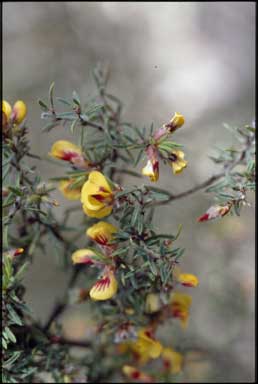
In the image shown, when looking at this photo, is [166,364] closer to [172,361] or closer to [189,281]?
[172,361]

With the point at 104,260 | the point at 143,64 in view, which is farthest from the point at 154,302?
the point at 143,64

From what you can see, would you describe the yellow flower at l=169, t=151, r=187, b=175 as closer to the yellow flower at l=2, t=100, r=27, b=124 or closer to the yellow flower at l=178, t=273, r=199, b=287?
the yellow flower at l=178, t=273, r=199, b=287

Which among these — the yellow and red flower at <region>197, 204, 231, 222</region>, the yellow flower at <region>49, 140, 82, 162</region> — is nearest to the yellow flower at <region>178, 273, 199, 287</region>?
the yellow and red flower at <region>197, 204, 231, 222</region>

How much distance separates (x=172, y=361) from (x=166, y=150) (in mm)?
719

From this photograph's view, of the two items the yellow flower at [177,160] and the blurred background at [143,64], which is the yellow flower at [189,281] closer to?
the yellow flower at [177,160]

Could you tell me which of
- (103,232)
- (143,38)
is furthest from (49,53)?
(103,232)

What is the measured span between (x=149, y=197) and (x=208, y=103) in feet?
6.62

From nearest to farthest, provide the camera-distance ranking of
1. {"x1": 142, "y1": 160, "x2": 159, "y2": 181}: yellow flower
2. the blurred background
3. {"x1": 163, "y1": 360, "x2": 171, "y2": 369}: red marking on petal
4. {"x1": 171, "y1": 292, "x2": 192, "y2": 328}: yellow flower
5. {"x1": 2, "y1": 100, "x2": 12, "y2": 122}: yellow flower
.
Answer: {"x1": 142, "y1": 160, "x2": 159, "y2": 181}: yellow flower < {"x1": 2, "y1": 100, "x2": 12, "y2": 122}: yellow flower < {"x1": 171, "y1": 292, "x2": 192, "y2": 328}: yellow flower < {"x1": 163, "y1": 360, "x2": 171, "y2": 369}: red marking on petal < the blurred background

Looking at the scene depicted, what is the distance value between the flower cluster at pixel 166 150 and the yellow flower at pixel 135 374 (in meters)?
0.60

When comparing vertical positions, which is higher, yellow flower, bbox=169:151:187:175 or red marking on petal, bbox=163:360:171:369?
yellow flower, bbox=169:151:187:175

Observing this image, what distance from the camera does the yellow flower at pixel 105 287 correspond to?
1016 mm

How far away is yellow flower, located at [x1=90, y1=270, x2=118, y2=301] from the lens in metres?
1.02

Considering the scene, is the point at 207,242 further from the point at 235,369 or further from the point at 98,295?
the point at 98,295

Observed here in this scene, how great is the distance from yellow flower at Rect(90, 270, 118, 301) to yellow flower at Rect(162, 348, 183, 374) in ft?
1.76
